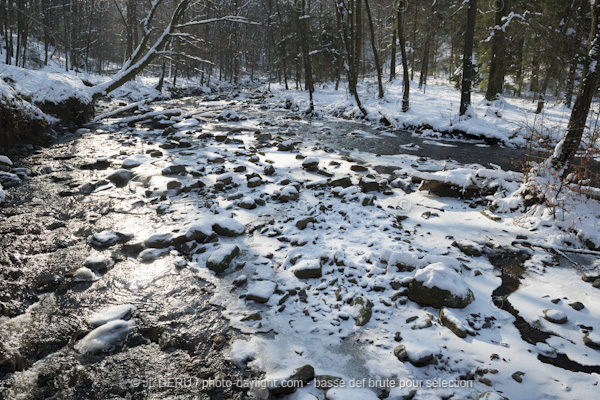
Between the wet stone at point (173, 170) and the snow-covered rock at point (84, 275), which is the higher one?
the wet stone at point (173, 170)

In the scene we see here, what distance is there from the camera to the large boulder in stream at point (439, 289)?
3.39 meters

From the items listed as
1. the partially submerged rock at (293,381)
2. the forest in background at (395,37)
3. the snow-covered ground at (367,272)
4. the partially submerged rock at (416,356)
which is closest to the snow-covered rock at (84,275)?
the snow-covered ground at (367,272)

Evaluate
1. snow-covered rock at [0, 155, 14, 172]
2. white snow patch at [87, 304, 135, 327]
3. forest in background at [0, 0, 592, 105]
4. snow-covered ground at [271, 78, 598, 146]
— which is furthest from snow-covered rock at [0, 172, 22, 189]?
snow-covered ground at [271, 78, 598, 146]

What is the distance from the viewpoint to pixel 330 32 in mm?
27828

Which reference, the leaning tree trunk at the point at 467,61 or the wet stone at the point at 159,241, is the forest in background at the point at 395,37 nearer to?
the leaning tree trunk at the point at 467,61

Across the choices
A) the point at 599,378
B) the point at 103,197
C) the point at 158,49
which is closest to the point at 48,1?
the point at 158,49

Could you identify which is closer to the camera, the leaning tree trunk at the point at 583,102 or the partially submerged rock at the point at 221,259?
the partially submerged rock at the point at 221,259

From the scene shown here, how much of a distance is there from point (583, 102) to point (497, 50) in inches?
439

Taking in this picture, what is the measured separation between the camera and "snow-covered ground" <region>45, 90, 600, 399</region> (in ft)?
8.96

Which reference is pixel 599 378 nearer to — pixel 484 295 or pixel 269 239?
pixel 484 295

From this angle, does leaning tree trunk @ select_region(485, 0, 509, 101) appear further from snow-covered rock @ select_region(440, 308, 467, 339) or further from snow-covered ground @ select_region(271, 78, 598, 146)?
snow-covered rock @ select_region(440, 308, 467, 339)

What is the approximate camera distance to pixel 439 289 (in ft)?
11.2

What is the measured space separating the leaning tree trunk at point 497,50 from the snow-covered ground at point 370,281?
1078 centimetres

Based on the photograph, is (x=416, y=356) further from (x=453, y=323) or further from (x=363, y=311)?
(x=363, y=311)
